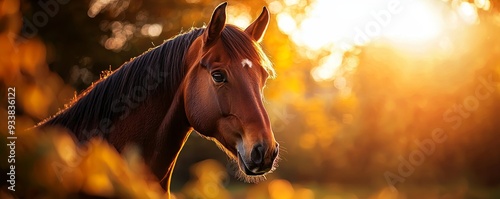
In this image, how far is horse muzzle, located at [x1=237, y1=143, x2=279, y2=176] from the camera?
2.58 metres

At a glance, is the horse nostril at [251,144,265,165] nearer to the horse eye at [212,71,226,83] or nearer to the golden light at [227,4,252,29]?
the horse eye at [212,71,226,83]

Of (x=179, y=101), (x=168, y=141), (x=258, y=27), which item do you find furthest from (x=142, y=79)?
(x=258, y=27)

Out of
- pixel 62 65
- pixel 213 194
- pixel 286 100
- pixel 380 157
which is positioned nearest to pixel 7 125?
pixel 213 194

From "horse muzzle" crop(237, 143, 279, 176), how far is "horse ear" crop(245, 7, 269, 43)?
0.85m

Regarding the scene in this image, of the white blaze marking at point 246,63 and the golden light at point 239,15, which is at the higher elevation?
the golden light at point 239,15

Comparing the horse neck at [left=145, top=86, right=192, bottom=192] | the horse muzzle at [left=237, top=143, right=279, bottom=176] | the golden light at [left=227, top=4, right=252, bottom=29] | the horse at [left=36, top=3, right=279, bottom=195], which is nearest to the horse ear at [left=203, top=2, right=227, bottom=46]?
the horse at [left=36, top=3, right=279, bottom=195]

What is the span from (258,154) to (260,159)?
27 mm

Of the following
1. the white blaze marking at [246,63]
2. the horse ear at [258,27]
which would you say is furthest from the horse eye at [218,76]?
the horse ear at [258,27]

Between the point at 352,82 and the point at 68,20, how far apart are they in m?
10.5

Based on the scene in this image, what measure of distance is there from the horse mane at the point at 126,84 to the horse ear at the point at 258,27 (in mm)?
399

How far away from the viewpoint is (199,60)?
9.27 feet

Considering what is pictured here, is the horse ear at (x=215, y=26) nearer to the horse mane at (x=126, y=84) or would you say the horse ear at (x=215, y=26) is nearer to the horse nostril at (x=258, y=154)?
the horse mane at (x=126, y=84)

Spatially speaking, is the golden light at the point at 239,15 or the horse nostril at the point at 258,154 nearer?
the horse nostril at the point at 258,154

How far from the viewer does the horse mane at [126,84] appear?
2.70m
